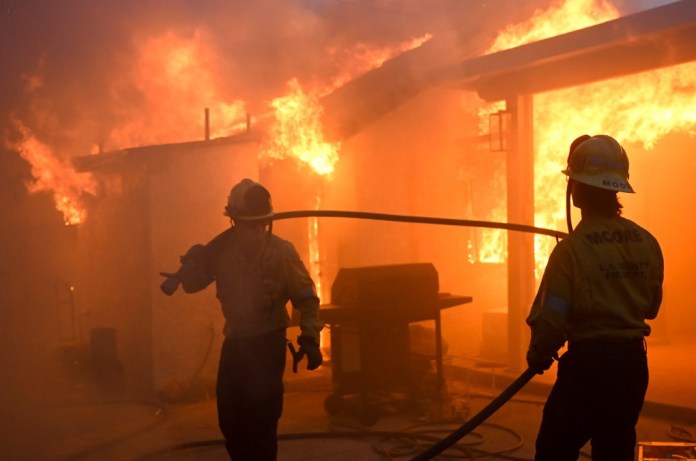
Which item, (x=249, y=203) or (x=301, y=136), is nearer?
(x=249, y=203)

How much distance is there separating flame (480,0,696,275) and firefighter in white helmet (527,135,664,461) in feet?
22.8

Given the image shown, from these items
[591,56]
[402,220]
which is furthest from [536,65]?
[402,220]

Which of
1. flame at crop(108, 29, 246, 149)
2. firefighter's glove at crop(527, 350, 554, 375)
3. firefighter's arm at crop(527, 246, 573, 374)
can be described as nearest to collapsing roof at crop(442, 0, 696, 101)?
firefighter's arm at crop(527, 246, 573, 374)

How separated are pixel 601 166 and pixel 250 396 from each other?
8.61ft

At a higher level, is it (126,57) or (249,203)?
(126,57)

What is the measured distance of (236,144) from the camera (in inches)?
419

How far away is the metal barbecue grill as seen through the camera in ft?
28.3

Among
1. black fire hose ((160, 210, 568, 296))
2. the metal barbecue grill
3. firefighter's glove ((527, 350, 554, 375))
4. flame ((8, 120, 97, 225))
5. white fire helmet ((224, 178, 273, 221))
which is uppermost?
flame ((8, 120, 97, 225))

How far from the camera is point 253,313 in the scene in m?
5.33

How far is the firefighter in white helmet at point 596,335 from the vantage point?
151 inches

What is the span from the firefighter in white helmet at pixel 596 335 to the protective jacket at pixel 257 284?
70.9 inches

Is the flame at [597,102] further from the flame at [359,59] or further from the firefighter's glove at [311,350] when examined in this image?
the firefighter's glove at [311,350]

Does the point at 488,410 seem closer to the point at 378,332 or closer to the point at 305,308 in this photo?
the point at 305,308

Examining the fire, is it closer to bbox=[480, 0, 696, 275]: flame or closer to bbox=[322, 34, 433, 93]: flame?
bbox=[322, 34, 433, 93]: flame
